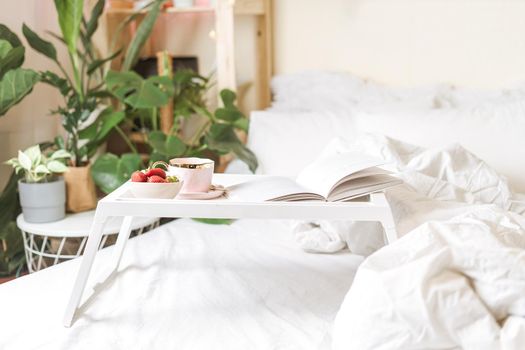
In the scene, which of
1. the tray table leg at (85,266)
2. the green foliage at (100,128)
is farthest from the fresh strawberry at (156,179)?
the green foliage at (100,128)

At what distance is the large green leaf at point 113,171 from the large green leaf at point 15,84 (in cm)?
34

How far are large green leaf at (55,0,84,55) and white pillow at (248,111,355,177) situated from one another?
0.69m

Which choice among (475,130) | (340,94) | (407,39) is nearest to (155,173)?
(475,130)

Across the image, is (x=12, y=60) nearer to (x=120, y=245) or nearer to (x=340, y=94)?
(x=120, y=245)

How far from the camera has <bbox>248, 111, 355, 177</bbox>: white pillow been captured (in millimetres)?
1978

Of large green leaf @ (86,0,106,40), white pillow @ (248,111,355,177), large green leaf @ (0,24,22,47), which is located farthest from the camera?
large green leaf @ (86,0,106,40)

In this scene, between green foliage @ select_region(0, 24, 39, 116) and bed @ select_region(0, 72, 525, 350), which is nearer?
bed @ select_region(0, 72, 525, 350)

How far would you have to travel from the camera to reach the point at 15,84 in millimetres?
1764

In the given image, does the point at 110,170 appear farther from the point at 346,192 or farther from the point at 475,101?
the point at 475,101

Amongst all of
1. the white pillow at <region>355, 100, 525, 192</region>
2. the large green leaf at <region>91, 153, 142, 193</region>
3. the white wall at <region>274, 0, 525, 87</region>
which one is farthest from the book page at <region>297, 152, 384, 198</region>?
the white wall at <region>274, 0, 525, 87</region>

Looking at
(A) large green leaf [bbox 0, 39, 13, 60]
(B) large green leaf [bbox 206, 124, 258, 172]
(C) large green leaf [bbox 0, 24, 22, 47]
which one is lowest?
(B) large green leaf [bbox 206, 124, 258, 172]

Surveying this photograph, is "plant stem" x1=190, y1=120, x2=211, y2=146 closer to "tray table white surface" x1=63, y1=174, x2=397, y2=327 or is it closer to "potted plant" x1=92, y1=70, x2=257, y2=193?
"potted plant" x1=92, y1=70, x2=257, y2=193

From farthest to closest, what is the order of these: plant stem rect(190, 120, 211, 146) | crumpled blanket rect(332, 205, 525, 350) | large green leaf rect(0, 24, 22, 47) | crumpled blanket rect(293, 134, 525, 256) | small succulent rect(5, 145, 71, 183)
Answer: plant stem rect(190, 120, 211, 146) → large green leaf rect(0, 24, 22, 47) → small succulent rect(5, 145, 71, 183) → crumpled blanket rect(293, 134, 525, 256) → crumpled blanket rect(332, 205, 525, 350)

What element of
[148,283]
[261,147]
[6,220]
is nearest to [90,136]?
[6,220]
